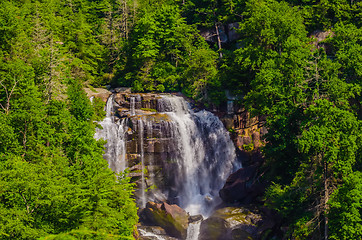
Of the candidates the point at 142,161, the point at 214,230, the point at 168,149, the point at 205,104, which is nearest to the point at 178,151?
the point at 168,149

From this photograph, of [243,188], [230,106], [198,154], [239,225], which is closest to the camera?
[239,225]

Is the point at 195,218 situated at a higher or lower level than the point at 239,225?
lower

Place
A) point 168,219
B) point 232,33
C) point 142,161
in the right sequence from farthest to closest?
1. point 232,33
2. point 142,161
3. point 168,219

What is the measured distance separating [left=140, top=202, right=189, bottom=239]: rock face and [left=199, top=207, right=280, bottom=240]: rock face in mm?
2007

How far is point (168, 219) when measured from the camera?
113 ft

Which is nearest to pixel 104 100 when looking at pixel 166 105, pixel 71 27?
pixel 166 105

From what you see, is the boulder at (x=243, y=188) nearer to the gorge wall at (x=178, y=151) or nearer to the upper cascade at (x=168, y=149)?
the gorge wall at (x=178, y=151)

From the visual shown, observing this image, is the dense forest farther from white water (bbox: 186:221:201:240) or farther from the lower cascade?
white water (bbox: 186:221:201:240)

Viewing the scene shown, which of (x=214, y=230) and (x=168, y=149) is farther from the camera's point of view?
(x=168, y=149)

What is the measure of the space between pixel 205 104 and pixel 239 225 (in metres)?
18.9

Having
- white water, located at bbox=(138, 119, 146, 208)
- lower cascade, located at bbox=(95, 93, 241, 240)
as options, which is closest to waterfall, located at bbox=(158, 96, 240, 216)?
lower cascade, located at bbox=(95, 93, 241, 240)

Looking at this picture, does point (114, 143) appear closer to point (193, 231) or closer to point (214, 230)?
point (193, 231)

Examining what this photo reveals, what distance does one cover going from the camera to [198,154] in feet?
141

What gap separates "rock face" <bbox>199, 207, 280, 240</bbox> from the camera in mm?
30309
